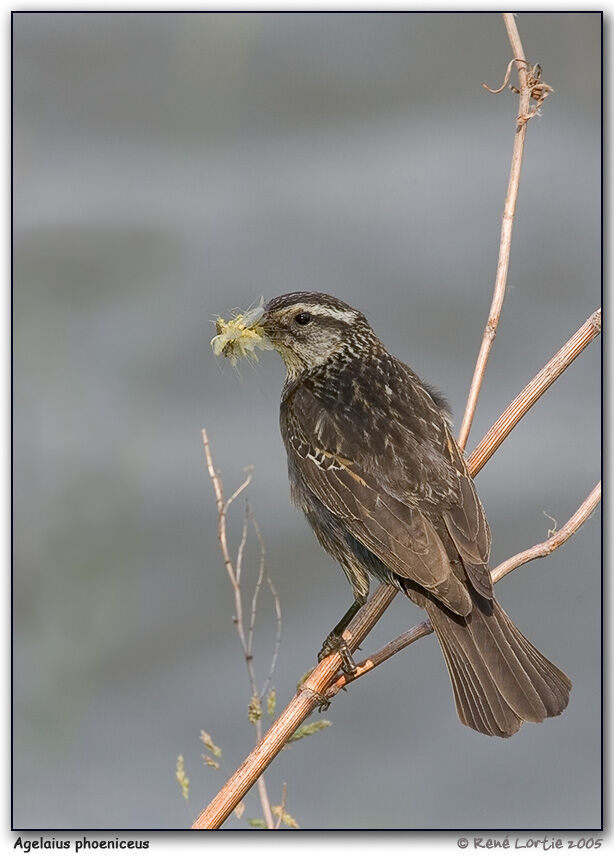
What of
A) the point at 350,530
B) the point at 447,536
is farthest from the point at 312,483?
the point at 447,536

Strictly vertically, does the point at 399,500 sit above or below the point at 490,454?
below

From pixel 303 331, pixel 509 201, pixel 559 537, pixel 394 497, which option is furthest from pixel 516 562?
pixel 303 331

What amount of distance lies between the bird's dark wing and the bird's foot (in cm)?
30

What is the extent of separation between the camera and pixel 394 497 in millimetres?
3648

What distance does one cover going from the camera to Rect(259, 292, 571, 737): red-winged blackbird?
11.4 feet

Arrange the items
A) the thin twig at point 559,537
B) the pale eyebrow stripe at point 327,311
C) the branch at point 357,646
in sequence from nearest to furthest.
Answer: the branch at point 357,646 < the thin twig at point 559,537 < the pale eyebrow stripe at point 327,311

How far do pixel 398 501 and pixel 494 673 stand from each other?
0.58 meters

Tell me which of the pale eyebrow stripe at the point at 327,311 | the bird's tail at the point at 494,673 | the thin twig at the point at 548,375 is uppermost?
the pale eyebrow stripe at the point at 327,311

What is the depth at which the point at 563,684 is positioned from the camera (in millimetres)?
3484

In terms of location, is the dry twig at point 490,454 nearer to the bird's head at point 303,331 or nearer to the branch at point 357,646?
the branch at point 357,646

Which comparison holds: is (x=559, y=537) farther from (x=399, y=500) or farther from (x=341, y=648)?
(x=341, y=648)

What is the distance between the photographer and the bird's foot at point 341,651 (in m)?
3.54

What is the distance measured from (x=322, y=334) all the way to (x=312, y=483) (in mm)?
678

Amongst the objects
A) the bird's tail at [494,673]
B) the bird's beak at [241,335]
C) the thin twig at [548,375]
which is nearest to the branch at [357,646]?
the thin twig at [548,375]
